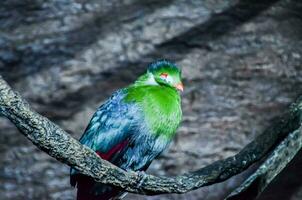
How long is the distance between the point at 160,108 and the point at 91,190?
441 mm

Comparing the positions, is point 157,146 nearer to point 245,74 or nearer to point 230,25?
point 245,74

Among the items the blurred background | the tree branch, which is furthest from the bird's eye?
the blurred background

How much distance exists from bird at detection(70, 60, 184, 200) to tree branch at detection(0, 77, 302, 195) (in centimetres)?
32

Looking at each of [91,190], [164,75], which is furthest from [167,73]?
[91,190]

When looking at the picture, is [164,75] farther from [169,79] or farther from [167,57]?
[167,57]

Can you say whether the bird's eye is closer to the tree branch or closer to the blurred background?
the tree branch

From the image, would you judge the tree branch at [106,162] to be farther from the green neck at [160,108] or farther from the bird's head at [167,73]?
the bird's head at [167,73]

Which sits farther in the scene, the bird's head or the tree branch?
the bird's head

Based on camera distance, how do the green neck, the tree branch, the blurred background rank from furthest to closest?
the blurred background → the green neck → the tree branch

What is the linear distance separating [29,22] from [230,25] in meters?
1.42

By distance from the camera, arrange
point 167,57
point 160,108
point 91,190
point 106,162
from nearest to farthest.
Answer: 1. point 106,162
2. point 160,108
3. point 91,190
4. point 167,57

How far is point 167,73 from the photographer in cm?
231

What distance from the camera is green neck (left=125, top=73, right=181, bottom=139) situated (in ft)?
7.35

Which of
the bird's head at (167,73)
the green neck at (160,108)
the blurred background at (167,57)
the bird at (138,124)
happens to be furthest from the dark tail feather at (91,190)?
the blurred background at (167,57)
